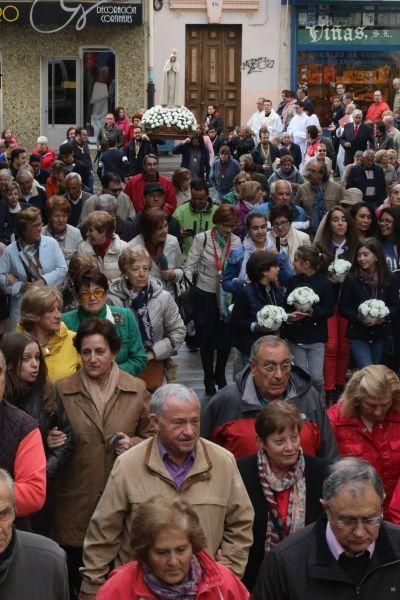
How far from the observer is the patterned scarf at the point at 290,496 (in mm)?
6234

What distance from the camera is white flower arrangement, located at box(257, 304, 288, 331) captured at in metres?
9.87

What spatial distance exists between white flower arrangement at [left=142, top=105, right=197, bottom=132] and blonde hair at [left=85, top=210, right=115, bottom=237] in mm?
11733

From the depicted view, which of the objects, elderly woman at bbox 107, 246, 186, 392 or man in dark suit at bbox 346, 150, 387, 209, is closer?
elderly woman at bbox 107, 246, 186, 392

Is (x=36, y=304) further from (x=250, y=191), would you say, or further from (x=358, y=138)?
(x=358, y=138)

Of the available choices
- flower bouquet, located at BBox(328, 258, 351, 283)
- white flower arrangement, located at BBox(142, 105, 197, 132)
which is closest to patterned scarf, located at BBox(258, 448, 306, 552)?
flower bouquet, located at BBox(328, 258, 351, 283)

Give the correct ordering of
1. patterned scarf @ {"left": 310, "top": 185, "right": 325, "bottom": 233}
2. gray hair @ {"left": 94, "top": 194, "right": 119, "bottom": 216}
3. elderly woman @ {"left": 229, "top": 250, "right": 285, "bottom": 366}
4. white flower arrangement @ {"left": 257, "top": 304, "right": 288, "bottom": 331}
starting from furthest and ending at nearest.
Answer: patterned scarf @ {"left": 310, "top": 185, "right": 325, "bottom": 233}, gray hair @ {"left": 94, "top": 194, "right": 119, "bottom": 216}, elderly woman @ {"left": 229, "top": 250, "right": 285, "bottom": 366}, white flower arrangement @ {"left": 257, "top": 304, "right": 288, "bottom": 331}

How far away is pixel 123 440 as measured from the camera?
690cm

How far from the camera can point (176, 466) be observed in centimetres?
605

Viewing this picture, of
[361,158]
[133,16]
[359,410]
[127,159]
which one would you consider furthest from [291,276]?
[133,16]

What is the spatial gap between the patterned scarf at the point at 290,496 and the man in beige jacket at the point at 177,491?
0.80ft

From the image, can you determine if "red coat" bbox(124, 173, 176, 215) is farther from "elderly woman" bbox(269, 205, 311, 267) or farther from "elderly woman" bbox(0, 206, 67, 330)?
"elderly woman" bbox(0, 206, 67, 330)

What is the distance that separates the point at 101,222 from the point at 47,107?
2199 centimetres

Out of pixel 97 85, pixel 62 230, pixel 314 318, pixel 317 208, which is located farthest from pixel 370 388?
pixel 97 85

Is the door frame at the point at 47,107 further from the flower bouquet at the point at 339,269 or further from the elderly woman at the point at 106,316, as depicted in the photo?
the elderly woman at the point at 106,316
